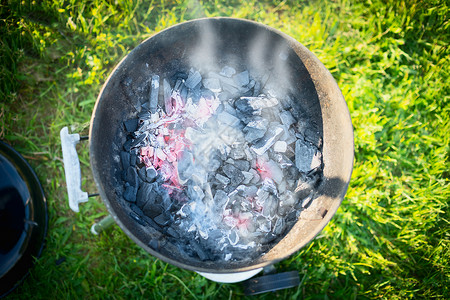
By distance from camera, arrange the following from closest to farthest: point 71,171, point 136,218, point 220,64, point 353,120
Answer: point 71,171, point 136,218, point 220,64, point 353,120

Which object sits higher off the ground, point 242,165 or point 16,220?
point 242,165

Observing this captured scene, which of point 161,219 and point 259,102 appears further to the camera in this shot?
point 259,102

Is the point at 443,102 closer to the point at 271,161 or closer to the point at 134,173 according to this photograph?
the point at 271,161

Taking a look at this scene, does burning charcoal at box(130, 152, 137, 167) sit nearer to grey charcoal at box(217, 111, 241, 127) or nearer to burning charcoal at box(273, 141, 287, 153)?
grey charcoal at box(217, 111, 241, 127)

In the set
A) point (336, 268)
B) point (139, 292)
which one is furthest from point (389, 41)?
point (139, 292)

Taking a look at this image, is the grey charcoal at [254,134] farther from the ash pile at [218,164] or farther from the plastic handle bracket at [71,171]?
the plastic handle bracket at [71,171]

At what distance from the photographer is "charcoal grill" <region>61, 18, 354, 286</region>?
1789mm

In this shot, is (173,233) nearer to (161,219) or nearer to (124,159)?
(161,219)

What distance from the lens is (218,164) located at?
7.29 feet

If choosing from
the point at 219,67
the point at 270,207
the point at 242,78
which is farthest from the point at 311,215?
the point at 219,67

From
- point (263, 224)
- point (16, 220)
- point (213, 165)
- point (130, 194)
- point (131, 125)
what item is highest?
point (131, 125)

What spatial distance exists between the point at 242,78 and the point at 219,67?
25cm

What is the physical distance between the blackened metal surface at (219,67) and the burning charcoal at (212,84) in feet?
0.46

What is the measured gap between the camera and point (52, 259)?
8.54ft
